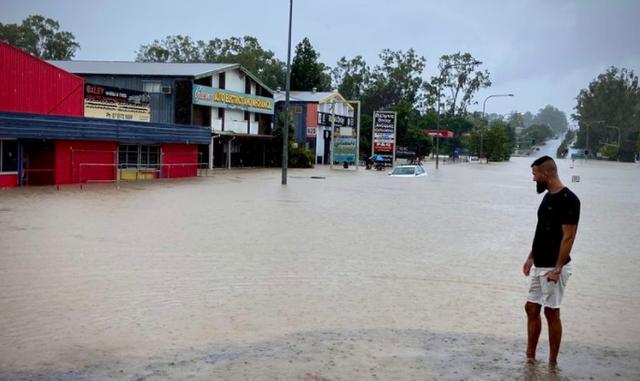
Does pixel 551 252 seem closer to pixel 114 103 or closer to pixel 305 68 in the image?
pixel 114 103

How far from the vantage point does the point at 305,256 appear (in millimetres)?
13195

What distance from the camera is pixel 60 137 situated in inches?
1174

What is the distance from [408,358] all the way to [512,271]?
6.09m

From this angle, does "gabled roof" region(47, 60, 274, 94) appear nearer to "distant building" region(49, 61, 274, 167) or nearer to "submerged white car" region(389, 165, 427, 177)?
"distant building" region(49, 61, 274, 167)

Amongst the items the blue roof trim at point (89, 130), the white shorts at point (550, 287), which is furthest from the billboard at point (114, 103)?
the white shorts at point (550, 287)

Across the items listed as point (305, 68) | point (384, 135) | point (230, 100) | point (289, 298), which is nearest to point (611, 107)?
point (305, 68)

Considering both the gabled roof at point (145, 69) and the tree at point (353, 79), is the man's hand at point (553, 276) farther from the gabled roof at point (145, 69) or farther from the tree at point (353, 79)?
the tree at point (353, 79)

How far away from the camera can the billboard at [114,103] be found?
3753 cm

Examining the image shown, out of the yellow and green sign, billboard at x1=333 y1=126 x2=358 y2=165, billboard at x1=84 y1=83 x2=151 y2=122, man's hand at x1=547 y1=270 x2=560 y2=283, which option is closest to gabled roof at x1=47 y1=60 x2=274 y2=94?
the yellow and green sign

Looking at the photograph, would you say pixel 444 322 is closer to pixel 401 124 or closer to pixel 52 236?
pixel 52 236

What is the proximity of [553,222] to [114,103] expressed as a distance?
35304mm

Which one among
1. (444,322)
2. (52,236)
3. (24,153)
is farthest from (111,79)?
(444,322)

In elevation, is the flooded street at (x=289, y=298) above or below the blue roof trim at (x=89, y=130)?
below

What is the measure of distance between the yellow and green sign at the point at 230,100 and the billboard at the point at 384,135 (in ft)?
33.2
